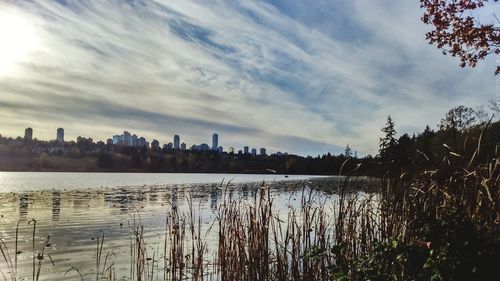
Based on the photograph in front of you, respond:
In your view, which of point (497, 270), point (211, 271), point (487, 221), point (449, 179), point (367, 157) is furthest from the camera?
point (211, 271)

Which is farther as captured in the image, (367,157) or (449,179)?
(367,157)

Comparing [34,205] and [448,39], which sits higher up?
[448,39]

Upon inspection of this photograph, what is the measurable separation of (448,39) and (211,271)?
7.64 metres

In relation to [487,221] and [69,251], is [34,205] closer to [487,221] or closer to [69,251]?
[69,251]

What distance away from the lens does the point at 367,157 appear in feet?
21.7

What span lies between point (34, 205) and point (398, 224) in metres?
29.2

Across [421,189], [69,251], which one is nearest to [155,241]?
[69,251]

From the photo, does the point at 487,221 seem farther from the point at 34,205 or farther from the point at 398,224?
the point at 34,205

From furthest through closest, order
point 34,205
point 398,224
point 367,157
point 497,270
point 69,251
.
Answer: point 34,205, point 69,251, point 367,157, point 398,224, point 497,270

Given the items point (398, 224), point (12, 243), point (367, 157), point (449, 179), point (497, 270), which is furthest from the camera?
point (12, 243)

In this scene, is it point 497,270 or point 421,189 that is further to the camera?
point 421,189

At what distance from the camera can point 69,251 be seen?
14.5 metres

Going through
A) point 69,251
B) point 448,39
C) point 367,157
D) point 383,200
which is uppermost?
point 448,39

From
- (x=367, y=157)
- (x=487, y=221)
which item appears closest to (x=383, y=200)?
(x=367, y=157)
